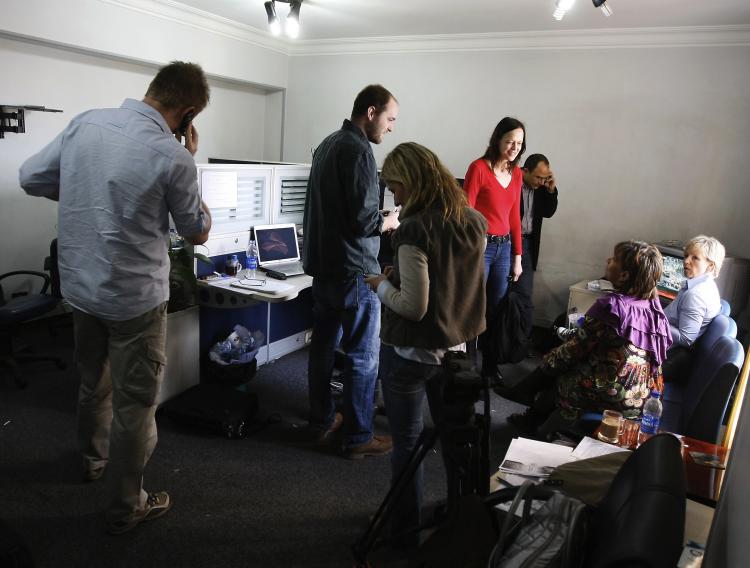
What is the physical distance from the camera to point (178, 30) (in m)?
4.31

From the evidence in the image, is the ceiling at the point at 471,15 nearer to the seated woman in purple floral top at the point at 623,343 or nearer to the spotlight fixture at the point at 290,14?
the spotlight fixture at the point at 290,14

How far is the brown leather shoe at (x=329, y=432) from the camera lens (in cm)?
273

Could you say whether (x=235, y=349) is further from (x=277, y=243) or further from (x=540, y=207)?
(x=540, y=207)

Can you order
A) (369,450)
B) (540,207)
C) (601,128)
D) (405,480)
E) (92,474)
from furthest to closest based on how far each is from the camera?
(601,128)
(540,207)
(369,450)
(92,474)
(405,480)

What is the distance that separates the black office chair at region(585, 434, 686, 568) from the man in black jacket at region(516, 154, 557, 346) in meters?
2.60

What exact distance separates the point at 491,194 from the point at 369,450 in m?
1.52

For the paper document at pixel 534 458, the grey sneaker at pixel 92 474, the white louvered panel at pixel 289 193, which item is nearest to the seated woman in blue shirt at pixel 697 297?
the paper document at pixel 534 458

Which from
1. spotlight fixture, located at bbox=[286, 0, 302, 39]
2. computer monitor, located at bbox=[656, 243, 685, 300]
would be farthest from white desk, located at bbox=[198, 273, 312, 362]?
computer monitor, located at bbox=[656, 243, 685, 300]

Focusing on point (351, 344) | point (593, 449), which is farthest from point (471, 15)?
point (593, 449)

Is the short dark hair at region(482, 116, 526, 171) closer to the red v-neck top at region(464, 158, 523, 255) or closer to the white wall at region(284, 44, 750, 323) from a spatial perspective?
the red v-neck top at region(464, 158, 523, 255)

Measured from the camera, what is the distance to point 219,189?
3.09 m

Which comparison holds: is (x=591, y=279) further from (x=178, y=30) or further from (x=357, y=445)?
(x=178, y=30)

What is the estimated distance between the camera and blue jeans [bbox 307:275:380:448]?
247 cm

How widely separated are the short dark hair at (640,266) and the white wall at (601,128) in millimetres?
2168
